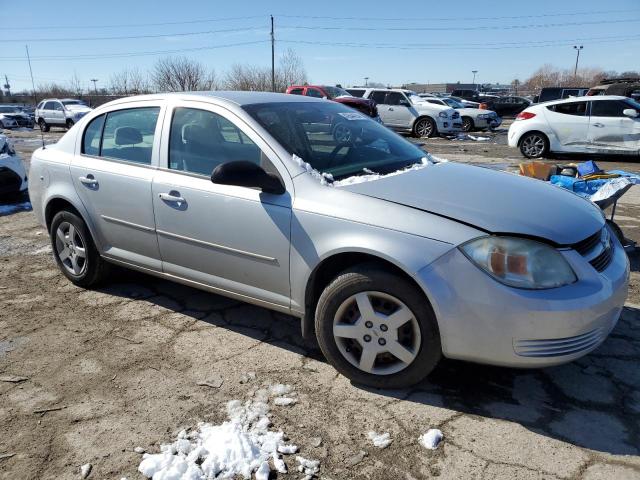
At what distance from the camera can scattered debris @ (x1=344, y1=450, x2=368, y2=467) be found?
7.56 feet

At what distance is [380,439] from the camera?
8.05 feet

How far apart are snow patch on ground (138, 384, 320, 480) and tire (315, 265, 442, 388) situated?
0.57m

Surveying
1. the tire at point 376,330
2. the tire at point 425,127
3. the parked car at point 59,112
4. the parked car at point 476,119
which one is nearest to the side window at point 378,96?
the tire at point 425,127

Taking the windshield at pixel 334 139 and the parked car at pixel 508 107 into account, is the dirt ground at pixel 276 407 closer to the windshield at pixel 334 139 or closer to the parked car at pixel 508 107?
the windshield at pixel 334 139

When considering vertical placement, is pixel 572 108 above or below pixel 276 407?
above

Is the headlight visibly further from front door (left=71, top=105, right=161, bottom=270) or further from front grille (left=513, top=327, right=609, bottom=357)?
front door (left=71, top=105, right=161, bottom=270)

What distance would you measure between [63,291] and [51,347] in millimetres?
1075

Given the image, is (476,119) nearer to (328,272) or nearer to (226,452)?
(328,272)

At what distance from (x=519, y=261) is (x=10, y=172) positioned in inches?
308

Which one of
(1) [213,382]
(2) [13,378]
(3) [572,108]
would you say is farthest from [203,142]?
(3) [572,108]

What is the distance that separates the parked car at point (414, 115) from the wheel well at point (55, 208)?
52.2ft

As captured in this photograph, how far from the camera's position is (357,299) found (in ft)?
9.04

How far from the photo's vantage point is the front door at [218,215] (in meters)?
3.02

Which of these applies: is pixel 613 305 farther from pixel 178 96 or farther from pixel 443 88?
pixel 443 88
